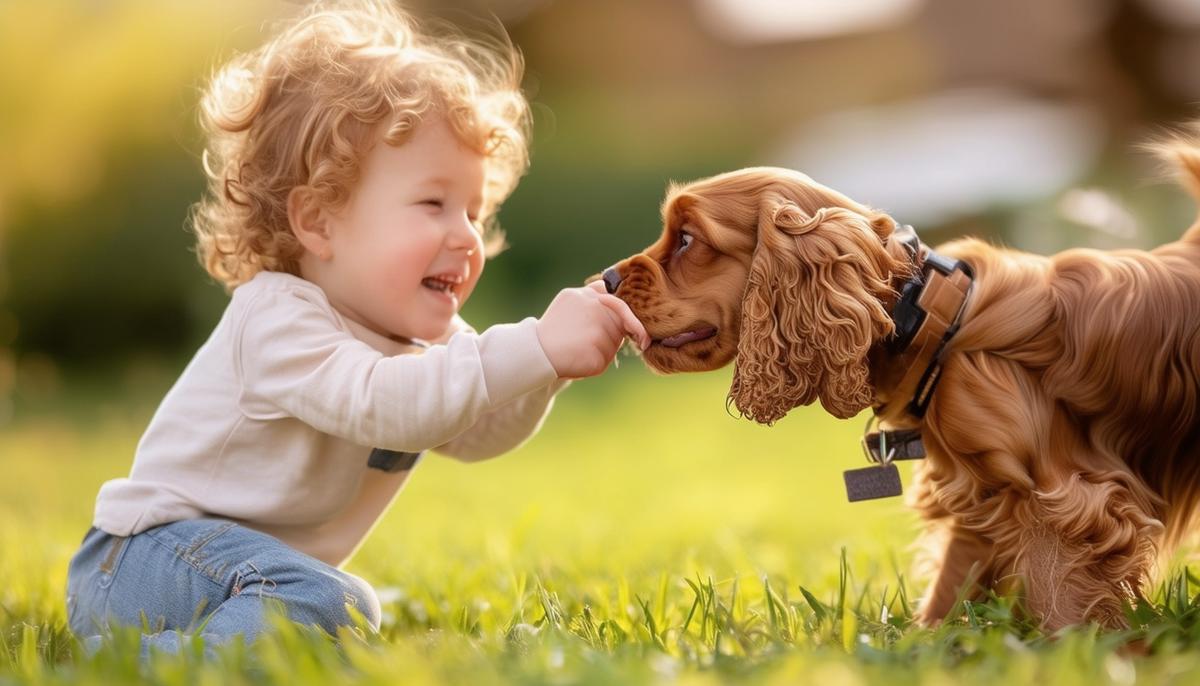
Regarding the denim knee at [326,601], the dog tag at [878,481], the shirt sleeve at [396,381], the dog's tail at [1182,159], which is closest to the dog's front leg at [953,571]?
the dog tag at [878,481]

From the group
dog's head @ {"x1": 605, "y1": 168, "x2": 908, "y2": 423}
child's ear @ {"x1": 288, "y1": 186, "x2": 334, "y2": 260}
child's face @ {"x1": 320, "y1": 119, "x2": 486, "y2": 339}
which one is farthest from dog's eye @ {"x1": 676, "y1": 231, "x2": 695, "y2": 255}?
child's ear @ {"x1": 288, "y1": 186, "x2": 334, "y2": 260}

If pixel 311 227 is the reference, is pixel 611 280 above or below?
below

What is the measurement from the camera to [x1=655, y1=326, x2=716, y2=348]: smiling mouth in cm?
294

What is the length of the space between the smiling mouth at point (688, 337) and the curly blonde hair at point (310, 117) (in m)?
0.83

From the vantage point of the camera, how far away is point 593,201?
538 inches

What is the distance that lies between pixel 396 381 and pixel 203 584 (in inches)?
28.1

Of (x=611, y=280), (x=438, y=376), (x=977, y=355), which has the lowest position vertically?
(x=977, y=355)

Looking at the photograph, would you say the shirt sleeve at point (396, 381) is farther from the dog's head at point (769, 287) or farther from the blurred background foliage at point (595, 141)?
the blurred background foliage at point (595, 141)

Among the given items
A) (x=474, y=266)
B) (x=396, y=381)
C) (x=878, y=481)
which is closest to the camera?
(x=396, y=381)

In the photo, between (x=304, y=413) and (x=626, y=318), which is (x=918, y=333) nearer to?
(x=626, y=318)

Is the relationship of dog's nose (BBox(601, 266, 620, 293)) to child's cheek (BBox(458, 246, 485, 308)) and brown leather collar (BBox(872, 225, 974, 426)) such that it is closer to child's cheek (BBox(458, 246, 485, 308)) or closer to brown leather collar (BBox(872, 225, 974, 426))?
child's cheek (BBox(458, 246, 485, 308))

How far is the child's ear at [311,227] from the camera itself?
3.25 m

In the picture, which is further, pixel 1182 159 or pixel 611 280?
pixel 1182 159

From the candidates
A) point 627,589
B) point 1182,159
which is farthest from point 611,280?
point 1182,159
